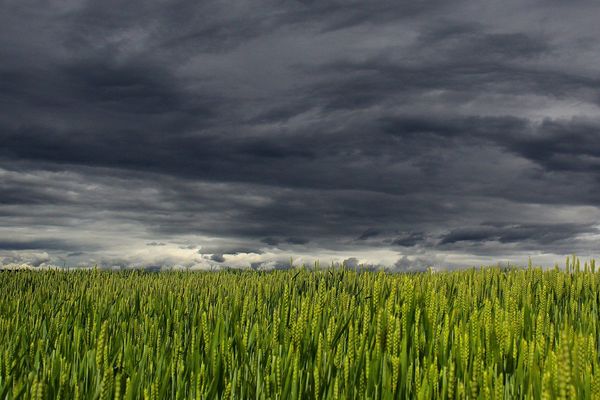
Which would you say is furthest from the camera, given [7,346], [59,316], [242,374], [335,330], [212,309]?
[59,316]

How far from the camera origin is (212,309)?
749 centimetres

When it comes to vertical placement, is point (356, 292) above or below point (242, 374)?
above

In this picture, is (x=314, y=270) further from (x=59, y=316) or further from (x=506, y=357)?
(x=506, y=357)

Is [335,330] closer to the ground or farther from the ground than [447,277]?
closer to the ground

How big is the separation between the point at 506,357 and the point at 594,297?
4.86 metres

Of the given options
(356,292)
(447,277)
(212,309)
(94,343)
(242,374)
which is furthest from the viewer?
(447,277)

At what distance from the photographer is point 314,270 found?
39.0 feet

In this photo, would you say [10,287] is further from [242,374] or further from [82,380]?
[242,374]

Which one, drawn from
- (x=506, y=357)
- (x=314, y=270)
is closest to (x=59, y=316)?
(x=314, y=270)

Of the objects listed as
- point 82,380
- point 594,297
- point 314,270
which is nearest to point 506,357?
point 82,380

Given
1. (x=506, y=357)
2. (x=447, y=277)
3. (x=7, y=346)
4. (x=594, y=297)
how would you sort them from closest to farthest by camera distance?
(x=506, y=357), (x=7, y=346), (x=594, y=297), (x=447, y=277)

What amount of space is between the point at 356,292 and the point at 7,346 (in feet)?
17.5

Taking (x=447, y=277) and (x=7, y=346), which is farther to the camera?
(x=447, y=277)

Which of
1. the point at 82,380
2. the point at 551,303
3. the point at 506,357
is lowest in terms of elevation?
the point at 82,380
